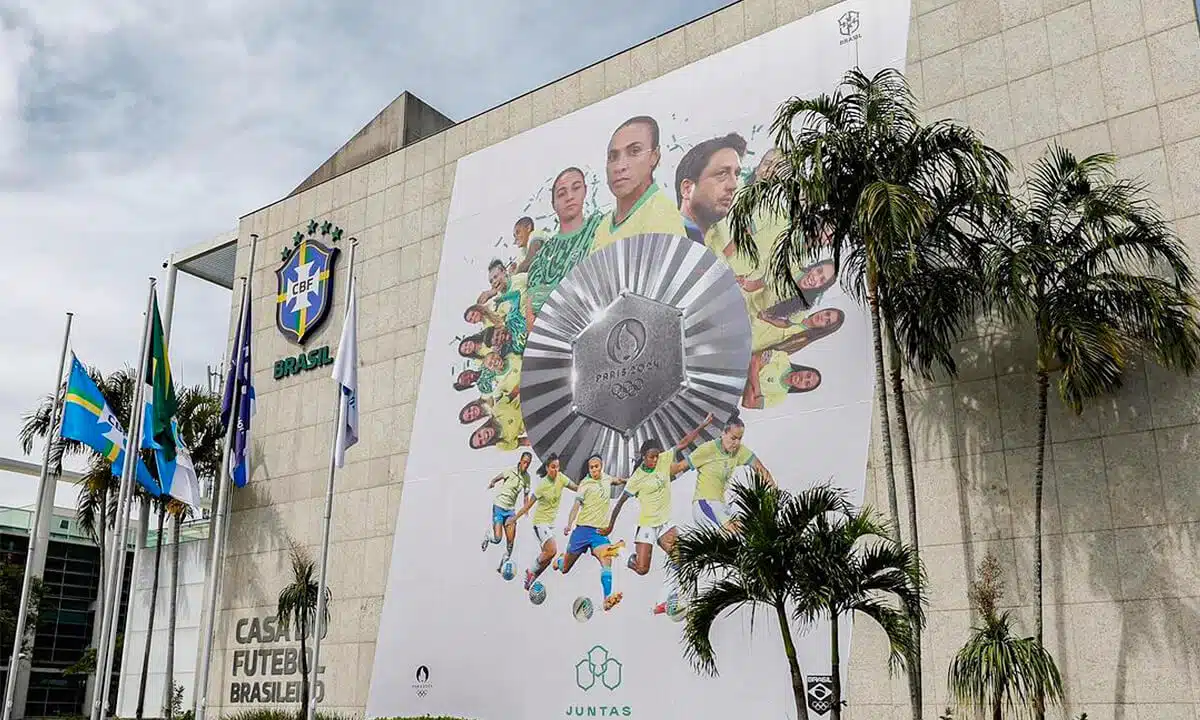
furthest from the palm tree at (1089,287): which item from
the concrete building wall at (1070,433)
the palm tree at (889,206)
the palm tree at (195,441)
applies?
the palm tree at (195,441)

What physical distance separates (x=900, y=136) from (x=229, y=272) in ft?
69.6

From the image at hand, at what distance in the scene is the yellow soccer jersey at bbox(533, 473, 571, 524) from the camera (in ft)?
63.2

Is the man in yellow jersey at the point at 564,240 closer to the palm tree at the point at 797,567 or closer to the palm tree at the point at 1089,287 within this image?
the palm tree at the point at 1089,287

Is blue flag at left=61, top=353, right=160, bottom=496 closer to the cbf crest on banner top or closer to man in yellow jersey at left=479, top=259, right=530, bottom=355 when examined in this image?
the cbf crest on banner top

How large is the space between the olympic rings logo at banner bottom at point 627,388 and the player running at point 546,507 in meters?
1.67

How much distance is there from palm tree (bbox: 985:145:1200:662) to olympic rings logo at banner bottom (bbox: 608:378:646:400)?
637cm

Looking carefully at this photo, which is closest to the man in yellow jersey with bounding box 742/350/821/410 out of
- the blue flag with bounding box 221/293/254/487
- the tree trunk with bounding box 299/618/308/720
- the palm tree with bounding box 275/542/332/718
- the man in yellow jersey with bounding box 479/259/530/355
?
the man in yellow jersey with bounding box 479/259/530/355

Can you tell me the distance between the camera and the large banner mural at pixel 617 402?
16812 millimetres

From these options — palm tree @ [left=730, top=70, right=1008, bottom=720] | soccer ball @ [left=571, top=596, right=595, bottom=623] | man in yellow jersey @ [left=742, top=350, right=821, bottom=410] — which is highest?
palm tree @ [left=730, top=70, right=1008, bottom=720]

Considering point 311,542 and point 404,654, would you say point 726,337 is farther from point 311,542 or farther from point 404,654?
point 311,542

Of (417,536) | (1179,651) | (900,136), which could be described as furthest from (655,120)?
(1179,651)

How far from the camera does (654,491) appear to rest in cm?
1795

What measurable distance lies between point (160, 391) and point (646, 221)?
9037 mm

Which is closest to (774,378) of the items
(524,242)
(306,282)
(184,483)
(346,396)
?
(524,242)
